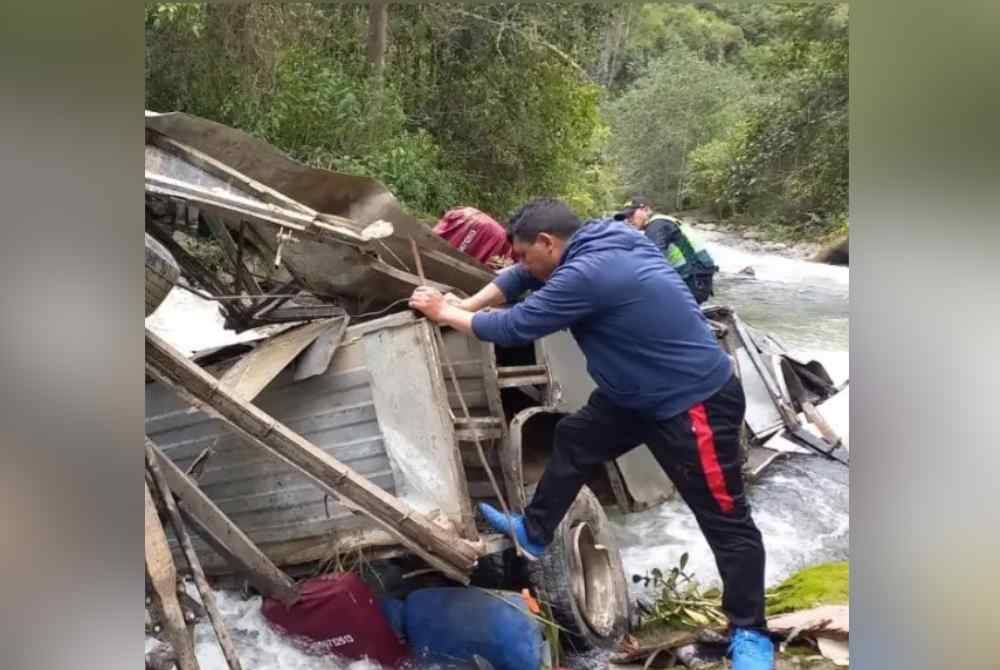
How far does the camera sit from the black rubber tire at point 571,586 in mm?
1977

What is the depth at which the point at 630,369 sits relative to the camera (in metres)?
1.88

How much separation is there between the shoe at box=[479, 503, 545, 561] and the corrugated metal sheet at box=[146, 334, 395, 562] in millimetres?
215

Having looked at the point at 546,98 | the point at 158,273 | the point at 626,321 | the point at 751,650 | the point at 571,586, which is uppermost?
the point at 546,98

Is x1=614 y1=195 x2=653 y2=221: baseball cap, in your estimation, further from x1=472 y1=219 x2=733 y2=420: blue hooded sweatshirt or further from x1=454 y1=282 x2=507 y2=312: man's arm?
x1=454 y1=282 x2=507 y2=312: man's arm

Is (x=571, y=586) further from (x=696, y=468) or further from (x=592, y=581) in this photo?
(x=696, y=468)

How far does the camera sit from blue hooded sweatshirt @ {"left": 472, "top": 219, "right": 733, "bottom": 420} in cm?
182

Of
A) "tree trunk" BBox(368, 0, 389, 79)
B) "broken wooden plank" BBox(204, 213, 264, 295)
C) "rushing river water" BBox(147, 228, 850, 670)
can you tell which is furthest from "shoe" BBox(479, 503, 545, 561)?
"tree trunk" BBox(368, 0, 389, 79)

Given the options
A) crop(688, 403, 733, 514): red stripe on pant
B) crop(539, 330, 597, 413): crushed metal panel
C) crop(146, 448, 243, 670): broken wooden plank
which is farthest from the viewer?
crop(539, 330, 597, 413): crushed metal panel

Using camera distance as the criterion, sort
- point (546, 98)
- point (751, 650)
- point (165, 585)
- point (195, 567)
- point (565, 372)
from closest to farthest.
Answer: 1. point (165, 585)
2. point (195, 567)
3. point (751, 650)
4. point (565, 372)
5. point (546, 98)

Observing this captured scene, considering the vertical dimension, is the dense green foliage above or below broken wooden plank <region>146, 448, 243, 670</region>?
above

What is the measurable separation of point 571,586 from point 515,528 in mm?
170

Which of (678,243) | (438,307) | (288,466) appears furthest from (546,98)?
(288,466)
